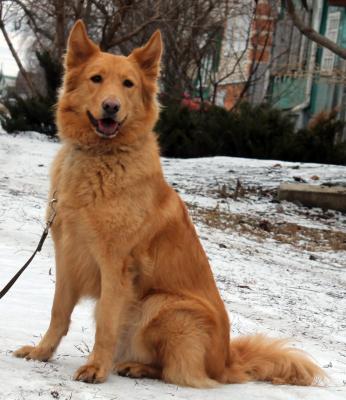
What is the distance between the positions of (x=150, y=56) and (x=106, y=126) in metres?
0.69

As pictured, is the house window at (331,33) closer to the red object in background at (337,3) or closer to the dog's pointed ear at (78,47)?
the red object in background at (337,3)

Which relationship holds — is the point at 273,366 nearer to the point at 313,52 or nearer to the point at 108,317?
the point at 108,317

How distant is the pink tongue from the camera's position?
165 inches

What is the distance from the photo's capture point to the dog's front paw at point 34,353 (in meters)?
4.18

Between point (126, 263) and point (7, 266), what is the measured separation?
284cm

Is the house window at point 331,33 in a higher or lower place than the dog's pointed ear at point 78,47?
higher

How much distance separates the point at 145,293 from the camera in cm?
418

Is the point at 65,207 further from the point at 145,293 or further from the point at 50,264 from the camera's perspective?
the point at 50,264

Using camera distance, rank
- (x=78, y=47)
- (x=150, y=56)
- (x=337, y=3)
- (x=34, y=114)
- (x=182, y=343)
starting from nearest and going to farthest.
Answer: (x=182, y=343) < (x=78, y=47) < (x=150, y=56) < (x=34, y=114) < (x=337, y=3)

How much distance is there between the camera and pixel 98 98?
4.15 m

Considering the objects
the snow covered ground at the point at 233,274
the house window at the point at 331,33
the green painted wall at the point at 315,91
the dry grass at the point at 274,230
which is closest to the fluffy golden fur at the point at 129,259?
the snow covered ground at the point at 233,274

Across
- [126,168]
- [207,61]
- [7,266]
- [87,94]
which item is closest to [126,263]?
[126,168]

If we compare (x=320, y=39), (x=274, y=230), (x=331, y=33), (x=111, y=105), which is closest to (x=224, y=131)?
(x=320, y=39)

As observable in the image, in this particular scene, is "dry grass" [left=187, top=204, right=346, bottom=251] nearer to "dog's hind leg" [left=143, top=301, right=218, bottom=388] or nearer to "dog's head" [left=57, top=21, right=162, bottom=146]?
"dog's head" [left=57, top=21, right=162, bottom=146]
